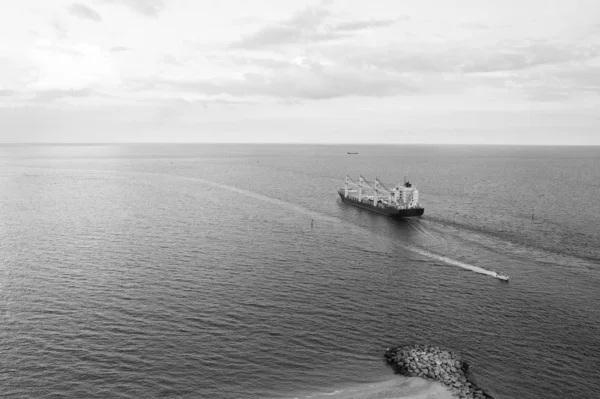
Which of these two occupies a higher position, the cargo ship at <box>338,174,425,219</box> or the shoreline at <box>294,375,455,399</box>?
the cargo ship at <box>338,174,425,219</box>

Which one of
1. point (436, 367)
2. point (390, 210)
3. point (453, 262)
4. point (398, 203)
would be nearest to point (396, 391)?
point (436, 367)

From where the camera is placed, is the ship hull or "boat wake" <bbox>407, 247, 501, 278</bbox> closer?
"boat wake" <bbox>407, 247, 501, 278</bbox>

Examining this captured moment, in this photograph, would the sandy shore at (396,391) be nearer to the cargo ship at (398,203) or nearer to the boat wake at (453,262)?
the boat wake at (453,262)

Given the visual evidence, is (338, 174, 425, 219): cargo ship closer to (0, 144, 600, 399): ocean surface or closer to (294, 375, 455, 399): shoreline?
(0, 144, 600, 399): ocean surface

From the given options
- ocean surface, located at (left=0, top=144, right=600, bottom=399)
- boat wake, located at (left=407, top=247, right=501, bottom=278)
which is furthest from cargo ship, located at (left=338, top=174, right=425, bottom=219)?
boat wake, located at (left=407, top=247, right=501, bottom=278)

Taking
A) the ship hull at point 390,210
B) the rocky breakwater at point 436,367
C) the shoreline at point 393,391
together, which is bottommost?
the shoreline at point 393,391

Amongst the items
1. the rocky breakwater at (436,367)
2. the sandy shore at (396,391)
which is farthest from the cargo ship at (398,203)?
the sandy shore at (396,391)
